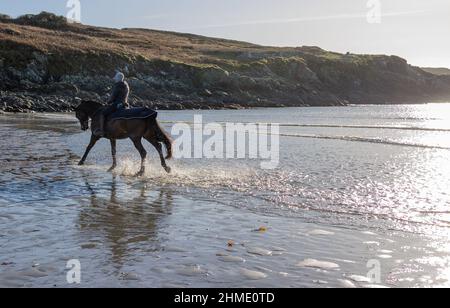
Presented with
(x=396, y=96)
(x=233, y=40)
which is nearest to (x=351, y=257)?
(x=396, y=96)

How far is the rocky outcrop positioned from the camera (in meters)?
63.9

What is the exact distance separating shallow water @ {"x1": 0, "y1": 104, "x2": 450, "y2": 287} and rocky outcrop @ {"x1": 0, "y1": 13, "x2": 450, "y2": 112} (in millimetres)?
43540

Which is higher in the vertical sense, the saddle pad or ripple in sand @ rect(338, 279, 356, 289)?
the saddle pad

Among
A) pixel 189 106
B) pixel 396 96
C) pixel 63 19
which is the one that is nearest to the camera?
pixel 189 106

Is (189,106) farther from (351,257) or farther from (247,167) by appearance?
(351,257)

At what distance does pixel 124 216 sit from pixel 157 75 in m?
Result: 74.4

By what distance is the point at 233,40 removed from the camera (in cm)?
19725

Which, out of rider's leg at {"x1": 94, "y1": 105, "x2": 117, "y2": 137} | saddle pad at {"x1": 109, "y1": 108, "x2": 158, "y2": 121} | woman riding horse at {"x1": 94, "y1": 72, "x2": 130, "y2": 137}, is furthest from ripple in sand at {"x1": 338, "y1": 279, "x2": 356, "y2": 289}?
rider's leg at {"x1": 94, "y1": 105, "x2": 117, "y2": 137}

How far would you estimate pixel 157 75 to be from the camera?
81938 mm

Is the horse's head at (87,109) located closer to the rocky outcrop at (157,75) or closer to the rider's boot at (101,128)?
the rider's boot at (101,128)

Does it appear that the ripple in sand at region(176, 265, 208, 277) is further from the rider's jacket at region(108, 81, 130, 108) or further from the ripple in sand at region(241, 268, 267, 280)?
the rider's jacket at region(108, 81, 130, 108)

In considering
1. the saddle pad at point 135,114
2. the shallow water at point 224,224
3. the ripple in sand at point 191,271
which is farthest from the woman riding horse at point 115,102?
the ripple in sand at point 191,271

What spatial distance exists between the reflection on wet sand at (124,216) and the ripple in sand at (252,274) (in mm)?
1619
